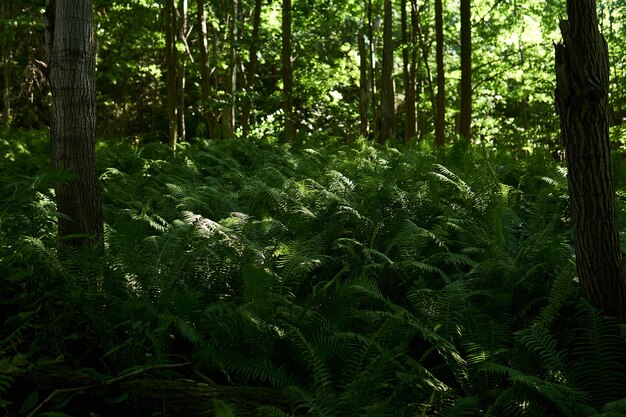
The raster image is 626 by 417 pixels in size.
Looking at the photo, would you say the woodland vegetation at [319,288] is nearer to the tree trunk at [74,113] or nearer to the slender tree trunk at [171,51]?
the tree trunk at [74,113]

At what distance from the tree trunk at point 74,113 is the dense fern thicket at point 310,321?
25 cm

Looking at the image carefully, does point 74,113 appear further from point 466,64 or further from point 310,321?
point 466,64

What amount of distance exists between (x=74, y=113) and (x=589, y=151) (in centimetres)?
320

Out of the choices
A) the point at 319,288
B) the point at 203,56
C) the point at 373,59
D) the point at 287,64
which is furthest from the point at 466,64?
the point at 373,59

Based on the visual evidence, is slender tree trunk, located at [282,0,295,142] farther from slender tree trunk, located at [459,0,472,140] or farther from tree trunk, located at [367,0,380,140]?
slender tree trunk, located at [459,0,472,140]

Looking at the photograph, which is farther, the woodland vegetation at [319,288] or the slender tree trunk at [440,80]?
the slender tree trunk at [440,80]

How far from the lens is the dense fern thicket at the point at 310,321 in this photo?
3.01 metres

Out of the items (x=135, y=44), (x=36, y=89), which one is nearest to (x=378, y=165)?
(x=135, y=44)

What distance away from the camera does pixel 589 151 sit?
3.43 meters

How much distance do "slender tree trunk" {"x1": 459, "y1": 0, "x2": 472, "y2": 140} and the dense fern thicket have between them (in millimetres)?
5508

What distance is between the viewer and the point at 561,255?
14.0ft

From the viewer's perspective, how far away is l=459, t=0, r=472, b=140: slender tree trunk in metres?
10.4

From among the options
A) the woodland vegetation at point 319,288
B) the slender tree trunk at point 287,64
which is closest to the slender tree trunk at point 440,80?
the slender tree trunk at point 287,64

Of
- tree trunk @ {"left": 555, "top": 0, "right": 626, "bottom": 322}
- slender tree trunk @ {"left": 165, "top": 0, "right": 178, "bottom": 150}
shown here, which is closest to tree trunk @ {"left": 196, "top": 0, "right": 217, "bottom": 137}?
slender tree trunk @ {"left": 165, "top": 0, "right": 178, "bottom": 150}
